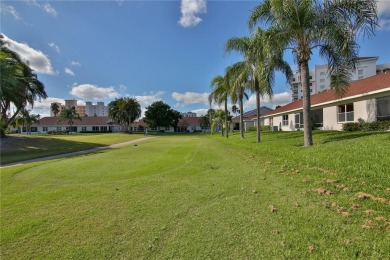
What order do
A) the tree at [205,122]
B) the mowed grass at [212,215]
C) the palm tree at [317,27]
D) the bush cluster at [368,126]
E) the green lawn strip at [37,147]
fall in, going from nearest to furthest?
the mowed grass at [212,215] < the palm tree at [317,27] < the bush cluster at [368,126] < the green lawn strip at [37,147] < the tree at [205,122]

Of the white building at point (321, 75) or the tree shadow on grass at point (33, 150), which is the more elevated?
the white building at point (321, 75)

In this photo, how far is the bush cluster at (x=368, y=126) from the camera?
14.1 m

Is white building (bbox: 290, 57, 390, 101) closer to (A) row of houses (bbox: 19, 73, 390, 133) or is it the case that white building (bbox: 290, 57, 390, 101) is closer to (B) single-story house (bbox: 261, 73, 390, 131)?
(A) row of houses (bbox: 19, 73, 390, 133)

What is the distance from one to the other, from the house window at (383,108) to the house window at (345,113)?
94.7 inches

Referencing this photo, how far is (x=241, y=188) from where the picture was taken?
5.80m

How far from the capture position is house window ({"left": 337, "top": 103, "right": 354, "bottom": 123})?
717 inches

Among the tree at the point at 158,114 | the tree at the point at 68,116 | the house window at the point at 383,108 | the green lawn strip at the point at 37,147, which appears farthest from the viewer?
the tree at the point at 68,116

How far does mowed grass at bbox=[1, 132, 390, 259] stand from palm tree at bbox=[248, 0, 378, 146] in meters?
5.73

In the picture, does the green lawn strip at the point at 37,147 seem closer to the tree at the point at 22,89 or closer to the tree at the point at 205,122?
the tree at the point at 22,89

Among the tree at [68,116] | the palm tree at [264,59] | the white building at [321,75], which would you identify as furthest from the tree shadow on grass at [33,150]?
the white building at [321,75]

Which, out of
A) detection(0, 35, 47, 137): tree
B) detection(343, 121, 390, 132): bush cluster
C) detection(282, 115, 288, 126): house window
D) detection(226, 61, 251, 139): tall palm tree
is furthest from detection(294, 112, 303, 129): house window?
detection(0, 35, 47, 137): tree

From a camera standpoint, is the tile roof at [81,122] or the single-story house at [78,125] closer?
the single-story house at [78,125]

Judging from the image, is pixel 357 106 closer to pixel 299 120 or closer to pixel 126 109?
pixel 299 120

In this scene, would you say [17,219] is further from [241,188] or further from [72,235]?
[241,188]
